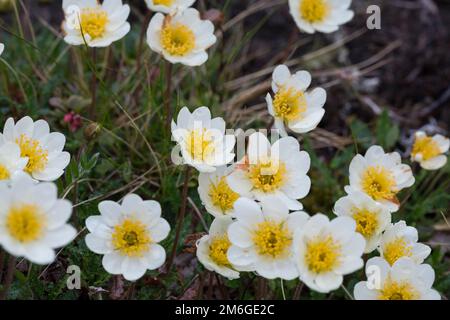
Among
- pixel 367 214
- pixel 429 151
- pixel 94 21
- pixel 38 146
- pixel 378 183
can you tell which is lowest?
pixel 429 151

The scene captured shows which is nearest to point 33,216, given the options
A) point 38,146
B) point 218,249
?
point 38,146

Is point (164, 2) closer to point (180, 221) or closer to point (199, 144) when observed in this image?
point (199, 144)

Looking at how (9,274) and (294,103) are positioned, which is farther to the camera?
(294,103)

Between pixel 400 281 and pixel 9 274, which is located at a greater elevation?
pixel 9 274

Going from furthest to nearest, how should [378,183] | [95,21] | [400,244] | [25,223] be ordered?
[95,21] < [378,183] < [400,244] < [25,223]

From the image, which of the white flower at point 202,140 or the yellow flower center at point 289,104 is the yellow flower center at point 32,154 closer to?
the white flower at point 202,140

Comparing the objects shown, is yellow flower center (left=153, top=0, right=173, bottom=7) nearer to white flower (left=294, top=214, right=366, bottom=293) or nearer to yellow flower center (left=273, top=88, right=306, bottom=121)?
yellow flower center (left=273, top=88, right=306, bottom=121)

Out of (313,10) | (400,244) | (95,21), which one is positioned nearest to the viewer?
(400,244)

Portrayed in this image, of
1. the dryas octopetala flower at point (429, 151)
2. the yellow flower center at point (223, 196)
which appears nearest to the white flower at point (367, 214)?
the yellow flower center at point (223, 196)
